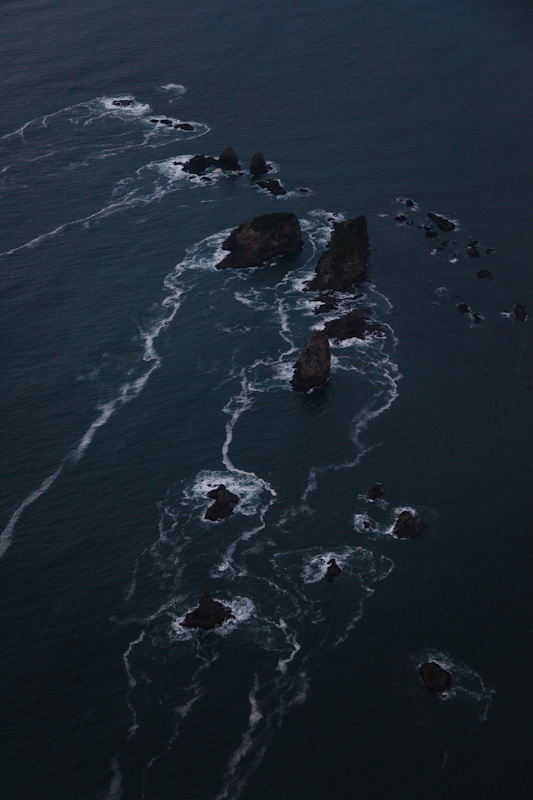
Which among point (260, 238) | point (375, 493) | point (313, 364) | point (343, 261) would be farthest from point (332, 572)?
point (260, 238)

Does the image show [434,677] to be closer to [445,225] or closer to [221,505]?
[221,505]

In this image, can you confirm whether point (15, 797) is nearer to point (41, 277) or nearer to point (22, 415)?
point (22, 415)

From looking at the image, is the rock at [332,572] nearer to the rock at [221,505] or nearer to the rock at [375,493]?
the rock at [375,493]

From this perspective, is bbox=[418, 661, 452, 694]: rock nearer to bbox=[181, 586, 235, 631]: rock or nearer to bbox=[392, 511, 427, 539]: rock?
bbox=[392, 511, 427, 539]: rock

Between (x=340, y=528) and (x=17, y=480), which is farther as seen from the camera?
(x=17, y=480)

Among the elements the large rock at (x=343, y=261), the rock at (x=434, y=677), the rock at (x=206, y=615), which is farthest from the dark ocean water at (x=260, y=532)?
the large rock at (x=343, y=261)

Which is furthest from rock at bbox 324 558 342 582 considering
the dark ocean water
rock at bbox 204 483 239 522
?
rock at bbox 204 483 239 522

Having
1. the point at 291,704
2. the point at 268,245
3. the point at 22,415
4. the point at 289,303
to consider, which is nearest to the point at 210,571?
the point at 291,704
